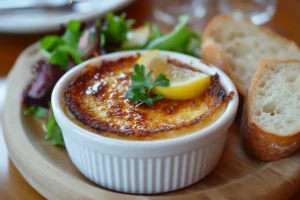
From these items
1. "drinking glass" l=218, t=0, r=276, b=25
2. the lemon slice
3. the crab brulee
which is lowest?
"drinking glass" l=218, t=0, r=276, b=25

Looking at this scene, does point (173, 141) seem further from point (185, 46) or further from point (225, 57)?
point (185, 46)

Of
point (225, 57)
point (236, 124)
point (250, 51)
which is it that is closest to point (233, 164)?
point (236, 124)

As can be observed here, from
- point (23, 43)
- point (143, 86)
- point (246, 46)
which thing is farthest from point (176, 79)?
point (23, 43)

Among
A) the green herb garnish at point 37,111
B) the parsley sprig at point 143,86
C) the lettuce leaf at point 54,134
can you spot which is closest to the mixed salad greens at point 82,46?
the green herb garnish at point 37,111

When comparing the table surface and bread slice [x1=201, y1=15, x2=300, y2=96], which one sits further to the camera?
bread slice [x1=201, y1=15, x2=300, y2=96]

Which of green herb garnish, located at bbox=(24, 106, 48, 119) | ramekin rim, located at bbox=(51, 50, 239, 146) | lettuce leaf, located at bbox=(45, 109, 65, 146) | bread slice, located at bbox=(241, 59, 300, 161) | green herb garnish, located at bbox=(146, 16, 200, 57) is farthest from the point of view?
green herb garnish, located at bbox=(146, 16, 200, 57)

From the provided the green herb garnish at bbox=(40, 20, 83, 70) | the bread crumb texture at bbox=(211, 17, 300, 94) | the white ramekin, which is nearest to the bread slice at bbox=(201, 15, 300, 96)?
the bread crumb texture at bbox=(211, 17, 300, 94)

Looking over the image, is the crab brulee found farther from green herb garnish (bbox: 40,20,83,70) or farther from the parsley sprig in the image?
green herb garnish (bbox: 40,20,83,70)
